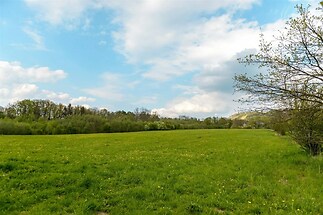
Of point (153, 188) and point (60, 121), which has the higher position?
point (60, 121)

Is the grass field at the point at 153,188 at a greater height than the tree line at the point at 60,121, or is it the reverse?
the tree line at the point at 60,121

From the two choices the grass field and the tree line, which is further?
the tree line

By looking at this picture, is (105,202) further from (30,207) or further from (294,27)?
(294,27)

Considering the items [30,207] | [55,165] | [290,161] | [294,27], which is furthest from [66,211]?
[290,161]

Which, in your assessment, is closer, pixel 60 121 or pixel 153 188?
pixel 153 188

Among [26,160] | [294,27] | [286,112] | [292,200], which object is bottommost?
[292,200]

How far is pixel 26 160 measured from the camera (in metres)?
14.3

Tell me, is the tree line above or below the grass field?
above

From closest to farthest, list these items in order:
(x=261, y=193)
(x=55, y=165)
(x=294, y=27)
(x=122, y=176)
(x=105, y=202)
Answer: (x=105, y=202), (x=261, y=193), (x=294, y=27), (x=122, y=176), (x=55, y=165)

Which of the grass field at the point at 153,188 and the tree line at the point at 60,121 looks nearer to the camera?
the grass field at the point at 153,188

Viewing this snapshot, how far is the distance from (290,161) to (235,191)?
332 inches

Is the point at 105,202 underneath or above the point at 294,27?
underneath

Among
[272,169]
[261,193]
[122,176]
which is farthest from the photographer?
[272,169]

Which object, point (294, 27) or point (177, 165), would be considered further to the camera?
point (177, 165)
